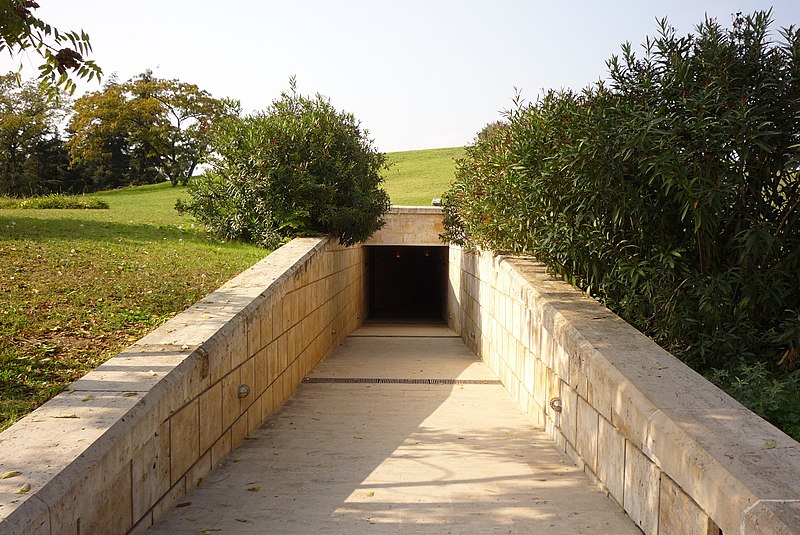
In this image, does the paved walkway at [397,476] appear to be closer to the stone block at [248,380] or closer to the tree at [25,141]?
the stone block at [248,380]

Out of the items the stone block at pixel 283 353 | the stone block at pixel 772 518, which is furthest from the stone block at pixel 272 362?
the stone block at pixel 772 518

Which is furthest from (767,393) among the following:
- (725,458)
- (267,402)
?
(267,402)

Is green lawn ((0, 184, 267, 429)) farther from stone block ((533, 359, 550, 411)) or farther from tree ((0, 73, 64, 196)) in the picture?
tree ((0, 73, 64, 196))

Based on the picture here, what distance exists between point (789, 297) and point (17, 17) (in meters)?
5.05

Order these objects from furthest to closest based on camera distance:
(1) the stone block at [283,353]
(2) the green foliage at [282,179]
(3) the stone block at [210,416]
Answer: (2) the green foliage at [282,179] → (1) the stone block at [283,353] → (3) the stone block at [210,416]

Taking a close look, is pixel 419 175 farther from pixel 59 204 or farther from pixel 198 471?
pixel 198 471

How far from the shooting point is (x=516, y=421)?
6234mm

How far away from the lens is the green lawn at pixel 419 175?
26186 millimetres

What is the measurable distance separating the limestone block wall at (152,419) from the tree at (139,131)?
31.5m

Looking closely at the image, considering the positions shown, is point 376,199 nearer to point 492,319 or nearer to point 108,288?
point 492,319

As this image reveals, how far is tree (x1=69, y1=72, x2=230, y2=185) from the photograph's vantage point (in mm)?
36500

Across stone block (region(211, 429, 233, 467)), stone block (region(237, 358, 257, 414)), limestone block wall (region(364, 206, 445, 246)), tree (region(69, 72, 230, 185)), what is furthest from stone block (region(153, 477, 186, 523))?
tree (region(69, 72, 230, 185))

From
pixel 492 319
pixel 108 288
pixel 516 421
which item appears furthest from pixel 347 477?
pixel 492 319

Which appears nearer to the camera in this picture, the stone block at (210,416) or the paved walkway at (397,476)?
the paved walkway at (397,476)
